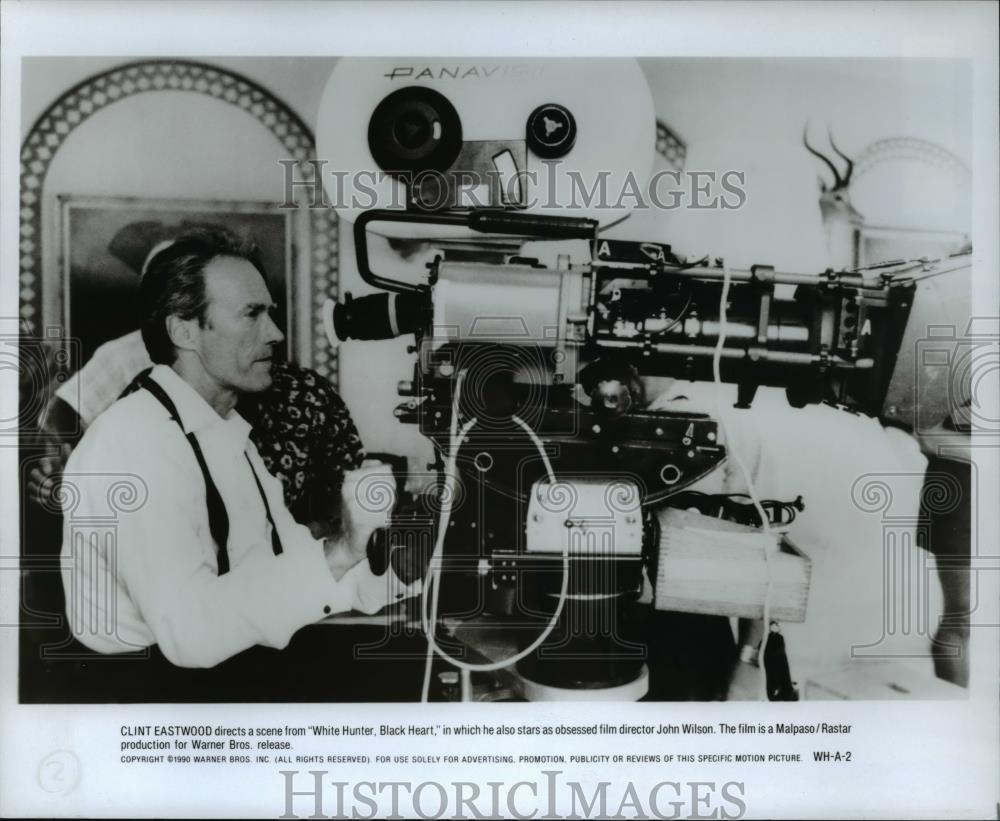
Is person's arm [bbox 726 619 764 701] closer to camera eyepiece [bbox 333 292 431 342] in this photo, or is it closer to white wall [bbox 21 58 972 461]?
white wall [bbox 21 58 972 461]

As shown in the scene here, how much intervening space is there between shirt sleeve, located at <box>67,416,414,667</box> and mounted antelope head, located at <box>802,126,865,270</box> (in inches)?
33.0

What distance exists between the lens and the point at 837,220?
1.25 m

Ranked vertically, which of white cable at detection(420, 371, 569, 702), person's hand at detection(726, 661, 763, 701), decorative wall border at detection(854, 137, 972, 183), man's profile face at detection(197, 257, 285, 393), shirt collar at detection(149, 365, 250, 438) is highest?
decorative wall border at detection(854, 137, 972, 183)

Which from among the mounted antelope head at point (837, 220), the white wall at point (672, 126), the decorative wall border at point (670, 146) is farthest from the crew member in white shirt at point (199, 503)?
the mounted antelope head at point (837, 220)

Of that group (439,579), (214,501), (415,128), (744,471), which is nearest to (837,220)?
(744,471)

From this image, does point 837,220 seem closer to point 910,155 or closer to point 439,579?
point 910,155

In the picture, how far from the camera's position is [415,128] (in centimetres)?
124

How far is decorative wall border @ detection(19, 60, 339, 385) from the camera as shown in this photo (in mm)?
1239

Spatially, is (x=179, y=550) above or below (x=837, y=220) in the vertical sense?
below

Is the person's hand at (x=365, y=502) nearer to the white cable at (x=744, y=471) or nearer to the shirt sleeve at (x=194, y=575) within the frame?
the shirt sleeve at (x=194, y=575)

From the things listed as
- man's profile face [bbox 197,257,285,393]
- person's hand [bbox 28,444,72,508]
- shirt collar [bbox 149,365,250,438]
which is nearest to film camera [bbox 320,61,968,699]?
man's profile face [bbox 197,257,285,393]

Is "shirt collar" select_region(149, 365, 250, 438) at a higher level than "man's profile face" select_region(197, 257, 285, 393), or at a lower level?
lower

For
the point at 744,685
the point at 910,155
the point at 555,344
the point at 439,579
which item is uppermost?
the point at 910,155

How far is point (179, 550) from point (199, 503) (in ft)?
0.24
